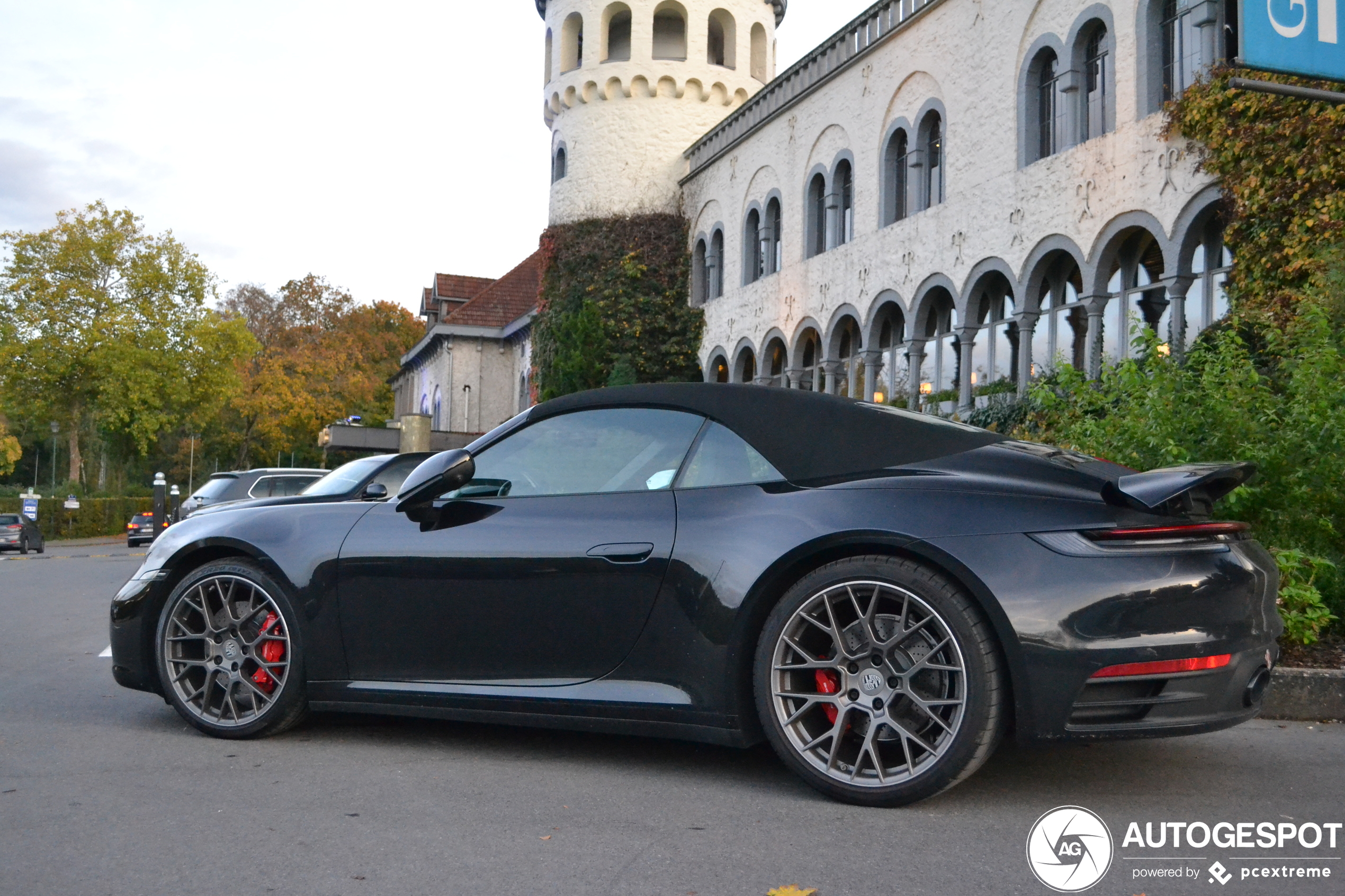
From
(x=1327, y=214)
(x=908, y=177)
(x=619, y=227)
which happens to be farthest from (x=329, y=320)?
(x=1327, y=214)

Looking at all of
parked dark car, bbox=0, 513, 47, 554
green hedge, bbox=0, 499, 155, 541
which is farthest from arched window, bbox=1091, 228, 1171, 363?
green hedge, bbox=0, 499, 155, 541

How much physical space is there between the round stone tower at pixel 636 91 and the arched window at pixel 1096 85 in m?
16.7

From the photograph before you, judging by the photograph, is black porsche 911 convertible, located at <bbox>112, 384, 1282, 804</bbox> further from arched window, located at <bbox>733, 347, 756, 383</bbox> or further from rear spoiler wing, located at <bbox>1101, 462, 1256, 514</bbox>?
arched window, located at <bbox>733, 347, 756, 383</bbox>

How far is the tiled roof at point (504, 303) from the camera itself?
5362cm

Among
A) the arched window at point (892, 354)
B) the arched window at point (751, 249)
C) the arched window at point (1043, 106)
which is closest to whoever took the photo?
the arched window at point (1043, 106)

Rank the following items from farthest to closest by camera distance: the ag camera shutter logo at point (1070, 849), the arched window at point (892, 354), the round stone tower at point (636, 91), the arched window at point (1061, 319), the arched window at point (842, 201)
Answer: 1. the round stone tower at point (636, 91)
2. the arched window at point (842, 201)
3. the arched window at point (892, 354)
4. the arched window at point (1061, 319)
5. the ag camera shutter logo at point (1070, 849)

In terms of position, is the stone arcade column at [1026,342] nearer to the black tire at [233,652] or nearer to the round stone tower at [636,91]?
the round stone tower at [636,91]

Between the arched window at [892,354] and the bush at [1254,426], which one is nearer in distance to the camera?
the bush at [1254,426]

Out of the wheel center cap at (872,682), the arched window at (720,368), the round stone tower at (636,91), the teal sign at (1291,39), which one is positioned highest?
the round stone tower at (636,91)

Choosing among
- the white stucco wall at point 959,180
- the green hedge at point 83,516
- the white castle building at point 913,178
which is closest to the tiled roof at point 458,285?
the green hedge at point 83,516

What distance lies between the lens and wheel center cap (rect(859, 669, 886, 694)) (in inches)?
157

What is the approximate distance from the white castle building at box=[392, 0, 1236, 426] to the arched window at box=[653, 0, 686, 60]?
0.22 ft

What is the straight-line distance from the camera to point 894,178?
24969mm

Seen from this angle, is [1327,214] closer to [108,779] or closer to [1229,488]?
[1229,488]
